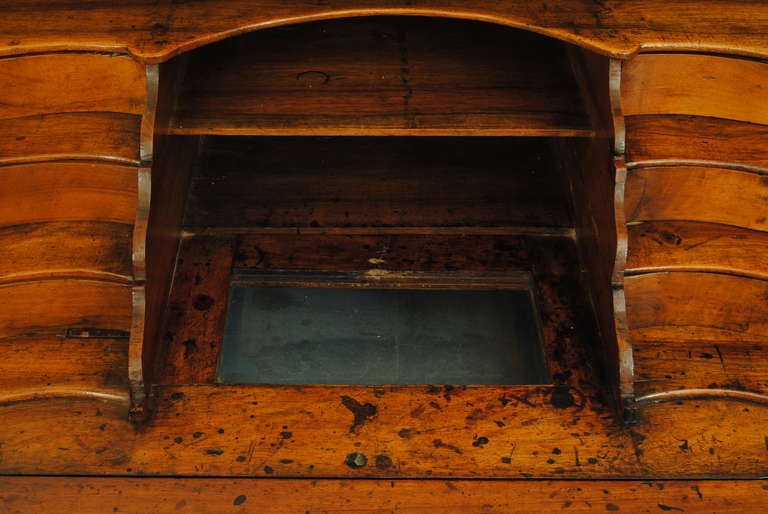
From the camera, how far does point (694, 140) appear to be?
79.0 inches

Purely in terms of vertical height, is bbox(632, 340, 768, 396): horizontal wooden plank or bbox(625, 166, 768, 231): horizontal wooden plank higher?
bbox(625, 166, 768, 231): horizontal wooden plank

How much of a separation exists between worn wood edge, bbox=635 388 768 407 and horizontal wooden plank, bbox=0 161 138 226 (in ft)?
3.94

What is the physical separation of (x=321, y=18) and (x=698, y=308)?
104 cm

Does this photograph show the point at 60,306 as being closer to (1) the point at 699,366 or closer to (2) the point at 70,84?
(2) the point at 70,84

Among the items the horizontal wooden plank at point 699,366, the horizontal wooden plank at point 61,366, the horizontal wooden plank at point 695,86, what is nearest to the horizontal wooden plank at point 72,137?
the horizontal wooden plank at point 61,366

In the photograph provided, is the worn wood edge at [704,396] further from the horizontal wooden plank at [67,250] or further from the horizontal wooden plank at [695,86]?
the horizontal wooden plank at [67,250]

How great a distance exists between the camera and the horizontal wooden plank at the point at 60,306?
6.50 feet

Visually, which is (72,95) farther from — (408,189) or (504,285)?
(504,285)

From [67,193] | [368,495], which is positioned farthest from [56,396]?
[368,495]

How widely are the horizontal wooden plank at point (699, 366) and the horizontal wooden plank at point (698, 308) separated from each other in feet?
0.07

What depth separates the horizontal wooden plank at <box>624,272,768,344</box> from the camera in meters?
2.00

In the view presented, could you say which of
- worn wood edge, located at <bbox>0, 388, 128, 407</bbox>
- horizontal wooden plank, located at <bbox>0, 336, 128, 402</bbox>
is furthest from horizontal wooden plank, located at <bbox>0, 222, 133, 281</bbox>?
worn wood edge, located at <bbox>0, 388, 128, 407</bbox>

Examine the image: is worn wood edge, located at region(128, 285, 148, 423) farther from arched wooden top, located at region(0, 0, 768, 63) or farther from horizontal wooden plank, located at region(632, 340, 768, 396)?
horizontal wooden plank, located at region(632, 340, 768, 396)

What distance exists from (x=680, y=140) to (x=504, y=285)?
52cm
